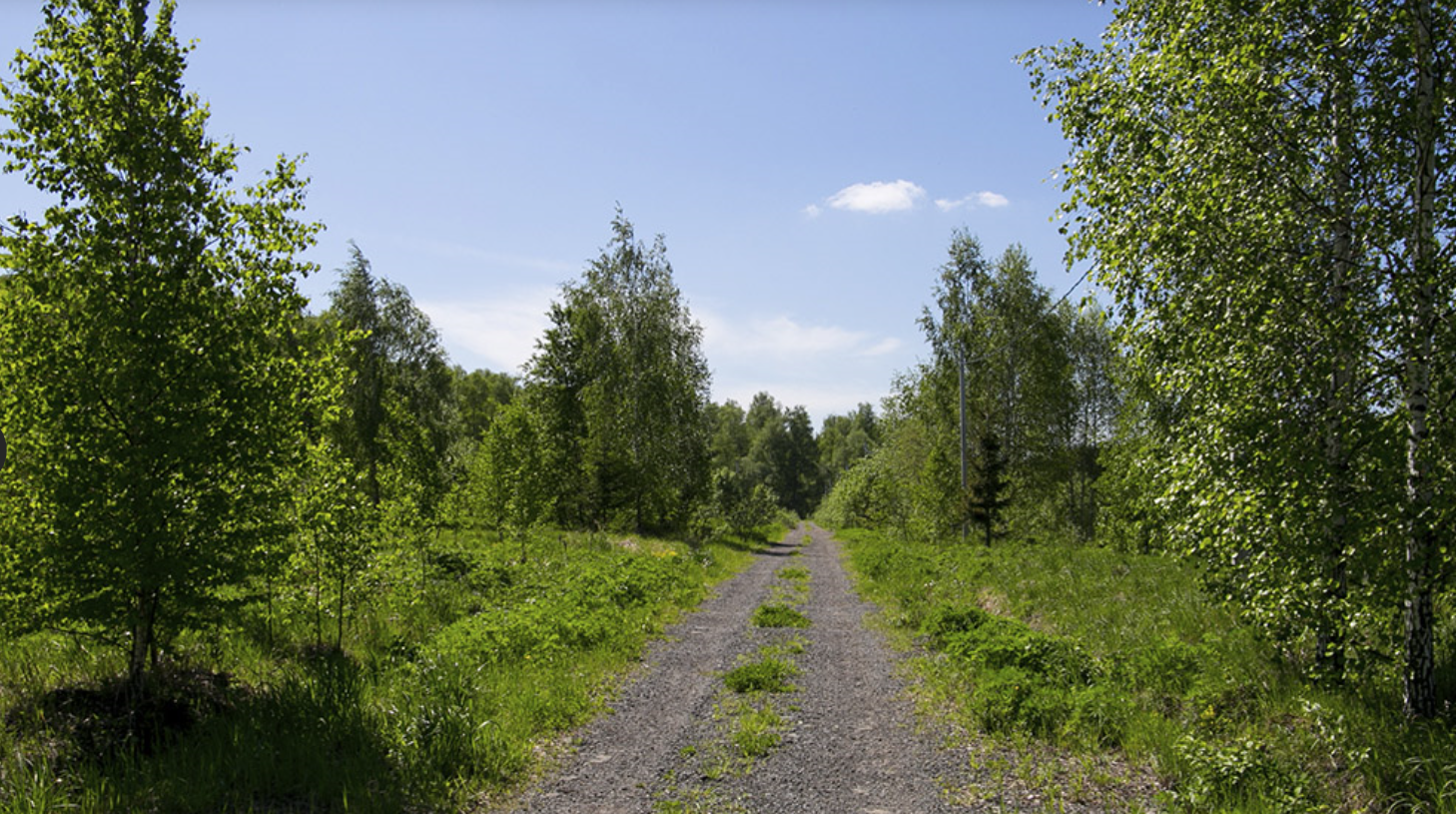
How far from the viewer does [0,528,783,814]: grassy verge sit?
5.22 metres

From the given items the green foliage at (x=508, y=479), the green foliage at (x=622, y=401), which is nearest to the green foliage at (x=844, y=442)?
the green foliage at (x=622, y=401)

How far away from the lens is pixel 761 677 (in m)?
8.68

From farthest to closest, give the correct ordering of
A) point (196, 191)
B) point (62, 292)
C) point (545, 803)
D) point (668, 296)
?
point (668, 296) → point (196, 191) → point (62, 292) → point (545, 803)

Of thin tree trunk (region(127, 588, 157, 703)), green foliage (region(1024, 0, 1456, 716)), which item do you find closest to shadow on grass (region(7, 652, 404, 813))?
thin tree trunk (region(127, 588, 157, 703))

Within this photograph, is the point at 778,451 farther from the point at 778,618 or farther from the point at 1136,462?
the point at 1136,462

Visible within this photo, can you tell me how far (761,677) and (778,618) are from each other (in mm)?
4092

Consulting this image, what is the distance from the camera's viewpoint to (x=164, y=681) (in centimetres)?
664

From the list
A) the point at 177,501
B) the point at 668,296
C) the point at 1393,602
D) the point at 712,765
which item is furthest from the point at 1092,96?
the point at 668,296

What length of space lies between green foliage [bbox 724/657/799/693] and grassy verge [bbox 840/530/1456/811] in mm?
1603

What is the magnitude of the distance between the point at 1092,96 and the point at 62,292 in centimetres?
1002

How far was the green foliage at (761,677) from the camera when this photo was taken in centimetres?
853

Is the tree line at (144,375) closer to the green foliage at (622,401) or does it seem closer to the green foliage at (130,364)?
the green foliage at (130,364)

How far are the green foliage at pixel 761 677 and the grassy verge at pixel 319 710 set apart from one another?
149cm

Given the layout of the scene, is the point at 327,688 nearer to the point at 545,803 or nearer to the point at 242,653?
the point at 242,653
